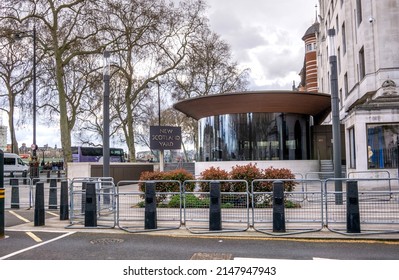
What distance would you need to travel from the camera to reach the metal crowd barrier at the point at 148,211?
9.83 metres

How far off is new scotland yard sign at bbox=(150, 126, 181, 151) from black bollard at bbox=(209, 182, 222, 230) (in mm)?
13291

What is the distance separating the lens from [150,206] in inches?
384

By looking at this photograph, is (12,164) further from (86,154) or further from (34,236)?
(34,236)

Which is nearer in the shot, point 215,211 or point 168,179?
point 215,211

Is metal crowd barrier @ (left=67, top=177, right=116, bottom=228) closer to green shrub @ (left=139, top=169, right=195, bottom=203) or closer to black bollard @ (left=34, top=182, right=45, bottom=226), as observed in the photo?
black bollard @ (left=34, top=182, right=45, bottom=226)

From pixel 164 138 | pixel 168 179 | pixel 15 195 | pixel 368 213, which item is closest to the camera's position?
pixel 368 213

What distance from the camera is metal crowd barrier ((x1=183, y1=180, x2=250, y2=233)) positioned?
31.0 feet

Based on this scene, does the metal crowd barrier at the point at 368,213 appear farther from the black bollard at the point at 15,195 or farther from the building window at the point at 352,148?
the black bollard at the point at 15,195

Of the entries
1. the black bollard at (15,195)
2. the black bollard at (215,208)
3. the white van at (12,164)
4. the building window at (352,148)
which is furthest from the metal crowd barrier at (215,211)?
the white van at (12,164)

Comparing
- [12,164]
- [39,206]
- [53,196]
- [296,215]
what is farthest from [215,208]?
[12,164]

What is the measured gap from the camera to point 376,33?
85.1 ft

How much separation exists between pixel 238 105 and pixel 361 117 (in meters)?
8.26

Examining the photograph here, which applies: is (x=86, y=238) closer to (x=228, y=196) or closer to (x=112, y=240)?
(x=112, y=240)

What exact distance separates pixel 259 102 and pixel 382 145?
8.11 metres
